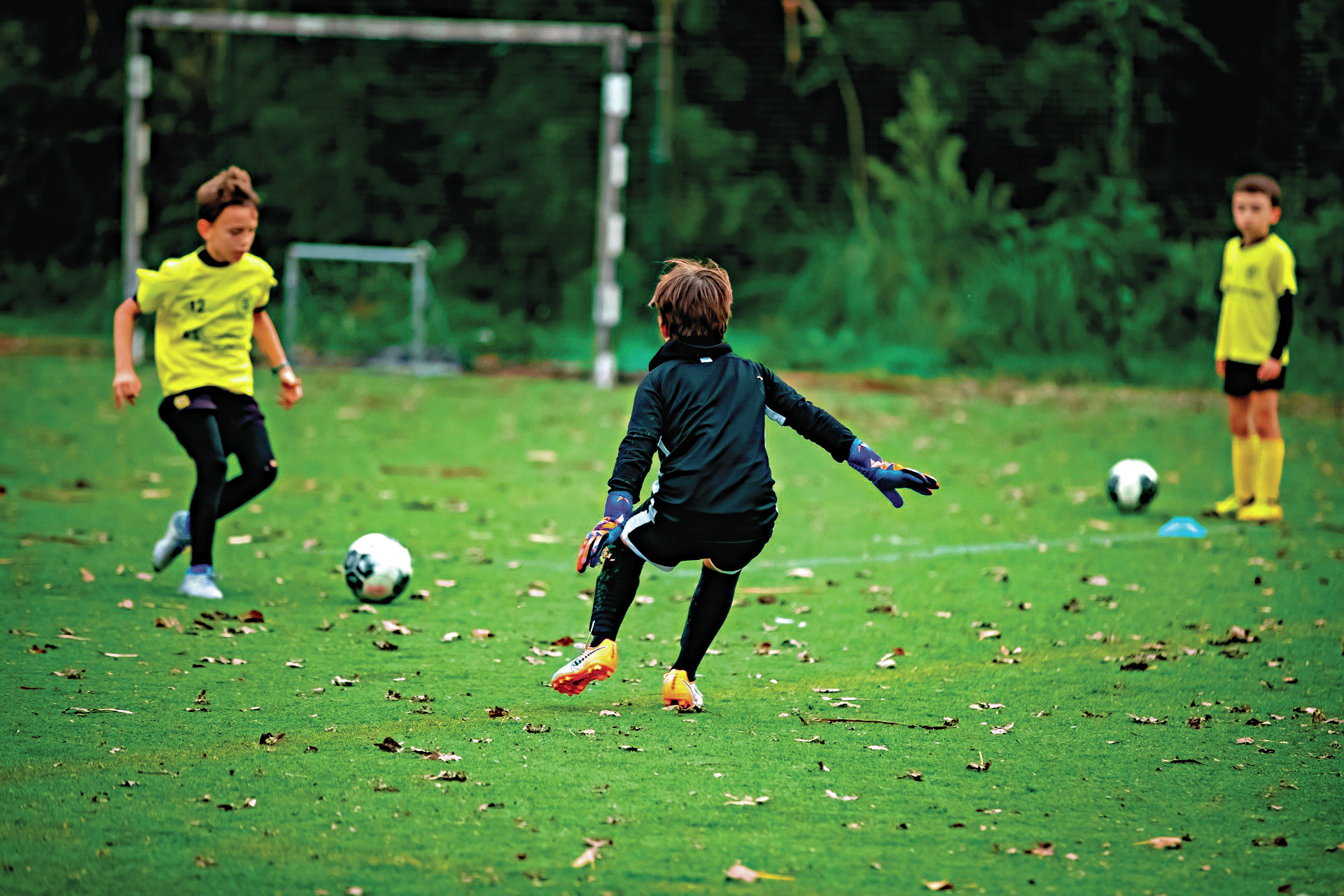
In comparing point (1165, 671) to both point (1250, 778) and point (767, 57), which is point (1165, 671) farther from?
point (767, 57)

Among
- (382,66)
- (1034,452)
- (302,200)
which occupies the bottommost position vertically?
(1034,452)

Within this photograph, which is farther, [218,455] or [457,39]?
[457,39]

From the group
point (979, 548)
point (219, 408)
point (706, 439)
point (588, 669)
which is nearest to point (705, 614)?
point (588, 669)

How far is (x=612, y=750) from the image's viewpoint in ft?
15.1

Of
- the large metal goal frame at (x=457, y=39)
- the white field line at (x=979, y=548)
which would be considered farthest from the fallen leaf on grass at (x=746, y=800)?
the large metal goal frame at (x=457, y=39)

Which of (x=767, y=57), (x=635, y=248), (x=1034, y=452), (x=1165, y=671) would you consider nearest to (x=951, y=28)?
(x=767, y=57)

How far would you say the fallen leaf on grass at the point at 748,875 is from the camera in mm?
3609

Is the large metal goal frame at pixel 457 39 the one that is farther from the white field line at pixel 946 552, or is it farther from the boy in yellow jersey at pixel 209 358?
the boy in yellow jersey at pixel 209 358

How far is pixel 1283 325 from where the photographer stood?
9.11m

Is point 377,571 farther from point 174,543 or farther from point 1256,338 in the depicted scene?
point 1256,338

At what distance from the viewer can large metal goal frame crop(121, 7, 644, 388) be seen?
16453 mm

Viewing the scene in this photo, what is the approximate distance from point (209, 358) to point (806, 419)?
2.87 meters

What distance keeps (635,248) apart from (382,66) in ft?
12.3

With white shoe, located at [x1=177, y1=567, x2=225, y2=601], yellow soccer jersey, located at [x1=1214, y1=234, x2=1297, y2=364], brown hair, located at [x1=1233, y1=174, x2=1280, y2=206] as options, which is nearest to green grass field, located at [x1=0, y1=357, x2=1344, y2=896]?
white shoe, located at [x1=177, y1=567, x2=225, y2=601]
